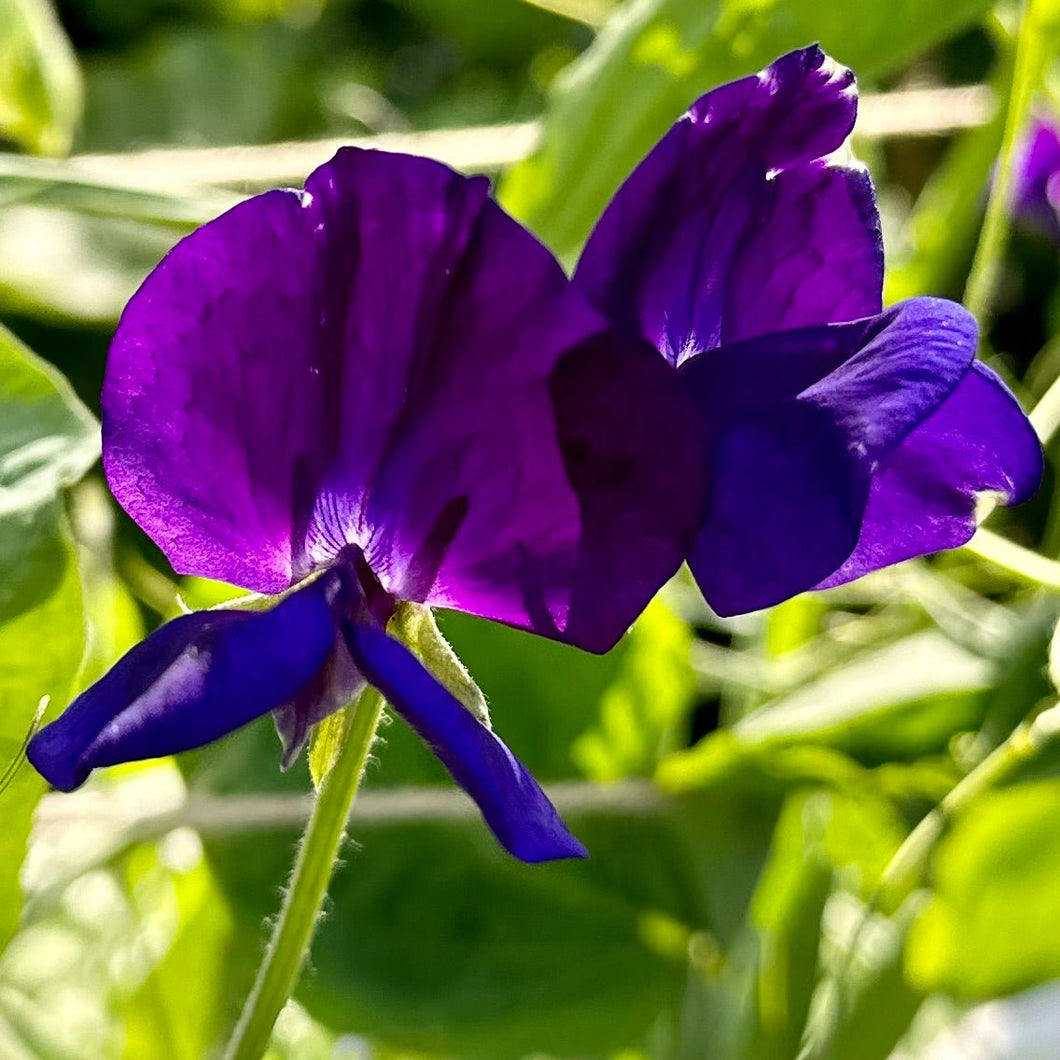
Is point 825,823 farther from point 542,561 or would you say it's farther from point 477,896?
point 542,561

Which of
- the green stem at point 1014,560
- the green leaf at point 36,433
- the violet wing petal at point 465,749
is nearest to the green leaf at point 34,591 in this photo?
the green leaf at point 36,433

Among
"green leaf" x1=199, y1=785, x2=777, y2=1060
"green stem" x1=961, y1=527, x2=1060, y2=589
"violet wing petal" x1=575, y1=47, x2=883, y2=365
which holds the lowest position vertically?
"green leaf" x1=199, y1=785, x2=777, y2=1060

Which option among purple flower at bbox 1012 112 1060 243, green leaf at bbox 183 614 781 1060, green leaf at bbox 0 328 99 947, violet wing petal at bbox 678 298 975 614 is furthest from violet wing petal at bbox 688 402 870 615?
purple flower at bbox 1012 112 1060 243

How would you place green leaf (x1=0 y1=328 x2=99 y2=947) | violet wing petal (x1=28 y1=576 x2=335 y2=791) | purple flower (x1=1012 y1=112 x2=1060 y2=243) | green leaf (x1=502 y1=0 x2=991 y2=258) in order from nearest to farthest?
violet wing petal (x1=28 y1=576 x2=335 y2=791), green leaf (x1=0 y1=328 x2=99 y2=947), green leaf (x1=502 y1=0 x2=991 y2=258), purple flower (x1=1012 y1=112 x2=1060 y2=243)

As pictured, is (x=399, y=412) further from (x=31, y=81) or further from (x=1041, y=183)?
(x=1041, y=183)

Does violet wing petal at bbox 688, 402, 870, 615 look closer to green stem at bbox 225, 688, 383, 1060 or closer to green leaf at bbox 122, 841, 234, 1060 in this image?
green stem at bbox 225, 688, 383, 1060

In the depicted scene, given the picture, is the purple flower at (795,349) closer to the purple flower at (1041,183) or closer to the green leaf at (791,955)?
the green leaf at (791,955)
